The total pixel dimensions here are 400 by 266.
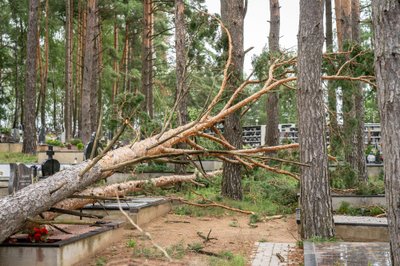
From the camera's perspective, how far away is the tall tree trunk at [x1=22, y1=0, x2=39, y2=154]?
2347cm

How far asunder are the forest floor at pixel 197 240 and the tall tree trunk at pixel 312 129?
646mm

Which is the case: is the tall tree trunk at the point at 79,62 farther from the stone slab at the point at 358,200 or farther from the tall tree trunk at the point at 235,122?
the stone slab at the point at 358,200

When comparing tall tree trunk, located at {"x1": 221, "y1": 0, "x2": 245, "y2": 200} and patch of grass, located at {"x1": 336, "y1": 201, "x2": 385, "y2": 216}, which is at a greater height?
tall tree trunk, located at {"x1": 221, "y1": 0, "x2": 245, "y2": 200}

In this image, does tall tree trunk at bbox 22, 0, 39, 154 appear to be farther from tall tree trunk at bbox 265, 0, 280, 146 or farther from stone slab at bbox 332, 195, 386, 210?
stone slab at bbox 332, 195, 386, 210

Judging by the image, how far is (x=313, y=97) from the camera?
873 cm

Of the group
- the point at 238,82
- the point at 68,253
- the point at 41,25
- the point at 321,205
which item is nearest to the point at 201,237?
the point at 321,205

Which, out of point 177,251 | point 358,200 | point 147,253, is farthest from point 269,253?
point 358,200

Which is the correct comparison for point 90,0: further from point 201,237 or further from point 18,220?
point 18,220

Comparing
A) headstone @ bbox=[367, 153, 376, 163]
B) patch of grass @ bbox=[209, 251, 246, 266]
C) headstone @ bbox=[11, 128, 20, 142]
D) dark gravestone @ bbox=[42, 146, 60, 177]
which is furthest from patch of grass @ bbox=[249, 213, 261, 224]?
headstone @ bbox=[11, 128, 20, 142]

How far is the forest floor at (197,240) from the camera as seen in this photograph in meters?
7.86

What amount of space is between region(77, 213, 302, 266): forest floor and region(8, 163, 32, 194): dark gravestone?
2.14m

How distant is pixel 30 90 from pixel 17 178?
14.7 m

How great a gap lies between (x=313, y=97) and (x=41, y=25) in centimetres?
2898

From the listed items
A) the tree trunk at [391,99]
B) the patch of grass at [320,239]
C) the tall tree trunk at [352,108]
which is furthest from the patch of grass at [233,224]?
the tree trunk at [391,99]
